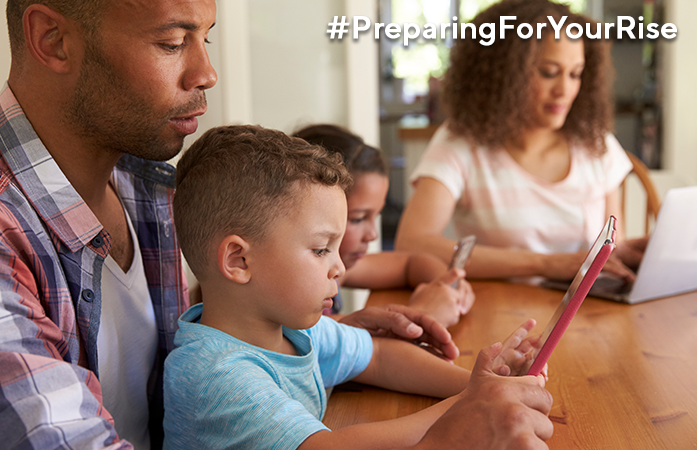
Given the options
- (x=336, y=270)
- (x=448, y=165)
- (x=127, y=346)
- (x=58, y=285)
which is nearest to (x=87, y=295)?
(x=58, y=285)

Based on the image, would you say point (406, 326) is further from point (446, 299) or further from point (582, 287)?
point (582, 287)

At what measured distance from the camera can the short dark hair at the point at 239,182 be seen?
642mm

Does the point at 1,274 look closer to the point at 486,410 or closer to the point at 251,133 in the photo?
the point at 251,133

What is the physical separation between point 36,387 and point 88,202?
36cm

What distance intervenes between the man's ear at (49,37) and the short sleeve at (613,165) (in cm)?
151

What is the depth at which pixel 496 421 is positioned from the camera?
1.68 feet

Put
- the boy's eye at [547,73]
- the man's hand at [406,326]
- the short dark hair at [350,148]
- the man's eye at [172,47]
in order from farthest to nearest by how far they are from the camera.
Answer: the boy's eye at [547,73]
the short dark hair at [350,148]
the man's hand at [406,326]
the man's eye at [172,47]

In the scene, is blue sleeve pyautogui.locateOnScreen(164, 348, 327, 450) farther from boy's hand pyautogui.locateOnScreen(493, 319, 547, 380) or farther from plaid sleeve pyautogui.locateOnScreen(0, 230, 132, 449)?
boy's hand pyautogui.locateOnScreen(493, 319, 547, 380)

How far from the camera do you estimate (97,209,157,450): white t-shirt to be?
2.51 ft

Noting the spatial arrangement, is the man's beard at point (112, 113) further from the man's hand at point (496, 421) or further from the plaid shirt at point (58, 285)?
the man's hand at point (496, 421)

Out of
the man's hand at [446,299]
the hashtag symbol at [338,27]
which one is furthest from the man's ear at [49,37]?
the hashtag symbol at [338,27]

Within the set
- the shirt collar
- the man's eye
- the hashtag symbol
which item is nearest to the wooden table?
the shirt collar

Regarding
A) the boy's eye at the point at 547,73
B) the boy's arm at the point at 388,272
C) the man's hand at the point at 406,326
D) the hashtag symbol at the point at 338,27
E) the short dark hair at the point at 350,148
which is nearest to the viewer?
the man's hand at the point at 406,326

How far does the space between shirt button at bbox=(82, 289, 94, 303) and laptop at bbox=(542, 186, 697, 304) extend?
3.07ft
